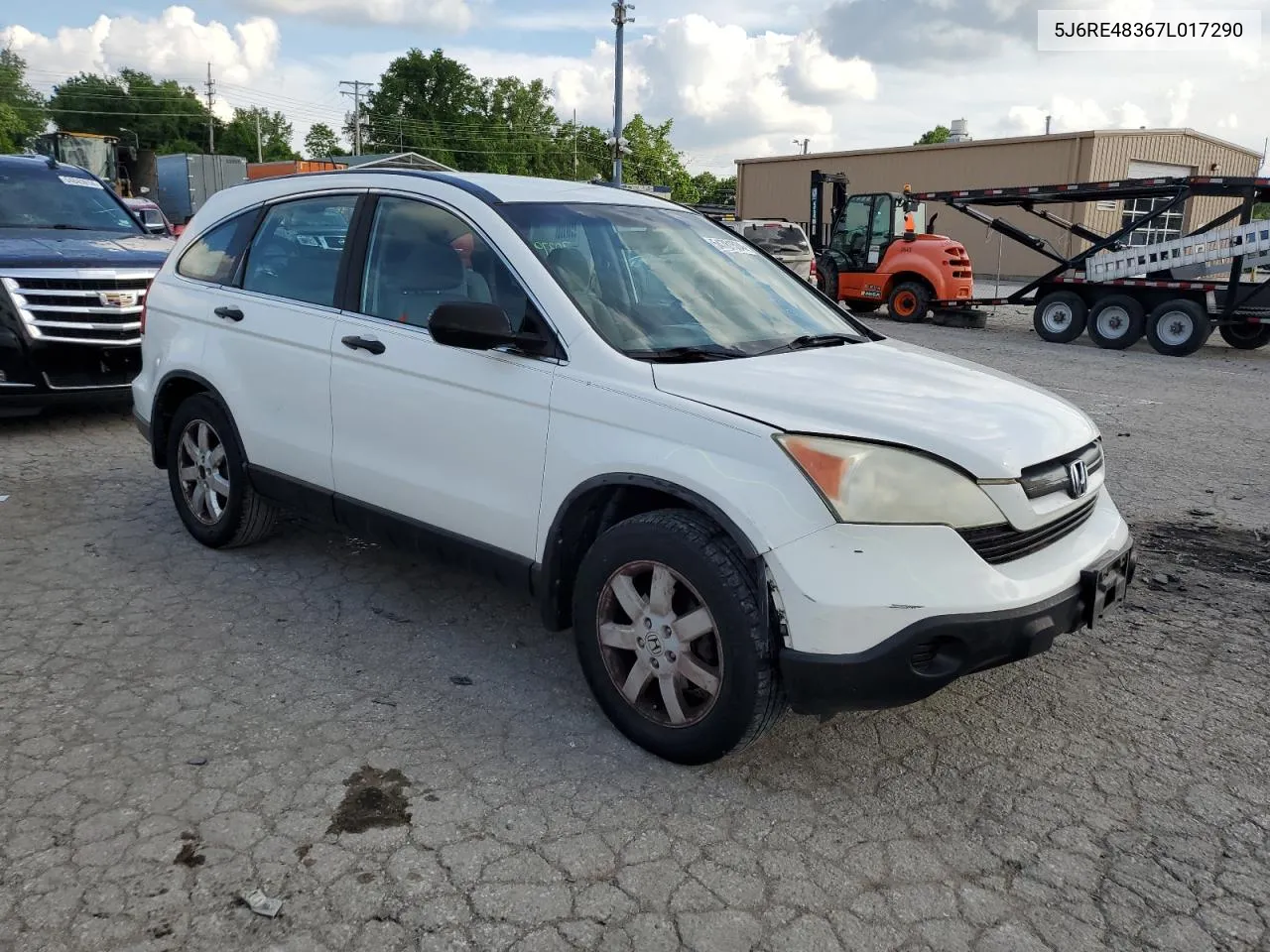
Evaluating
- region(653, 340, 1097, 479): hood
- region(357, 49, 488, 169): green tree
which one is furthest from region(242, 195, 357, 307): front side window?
region(357, 49, 488, 169): green tree

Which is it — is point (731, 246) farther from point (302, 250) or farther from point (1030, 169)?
point (1030, 169)

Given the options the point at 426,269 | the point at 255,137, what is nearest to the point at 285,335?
the point at 426,269

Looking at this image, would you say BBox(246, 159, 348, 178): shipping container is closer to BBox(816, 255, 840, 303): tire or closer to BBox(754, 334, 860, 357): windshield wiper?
BBox(816, 255, 840, 303): tire

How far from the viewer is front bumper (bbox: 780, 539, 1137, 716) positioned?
106 inches

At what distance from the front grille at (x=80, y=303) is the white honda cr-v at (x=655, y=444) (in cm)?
308

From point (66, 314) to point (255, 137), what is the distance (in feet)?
320

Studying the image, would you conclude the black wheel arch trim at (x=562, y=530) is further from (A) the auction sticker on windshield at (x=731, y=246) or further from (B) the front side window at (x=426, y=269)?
(A) the auction sticker on windshield at (x=731, y=246)

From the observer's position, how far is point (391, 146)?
8256 cm

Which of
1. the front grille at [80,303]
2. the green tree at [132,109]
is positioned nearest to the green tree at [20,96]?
the green tree at [132,109]

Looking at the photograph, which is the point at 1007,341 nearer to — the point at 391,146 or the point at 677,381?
the point at 677,381

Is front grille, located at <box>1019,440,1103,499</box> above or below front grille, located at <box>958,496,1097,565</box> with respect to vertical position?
above

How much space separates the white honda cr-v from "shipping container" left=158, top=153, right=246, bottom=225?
104 ft

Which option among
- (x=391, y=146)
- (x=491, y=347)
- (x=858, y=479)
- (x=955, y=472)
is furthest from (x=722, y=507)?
(x=391, y=146)

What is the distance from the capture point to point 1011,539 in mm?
2900
